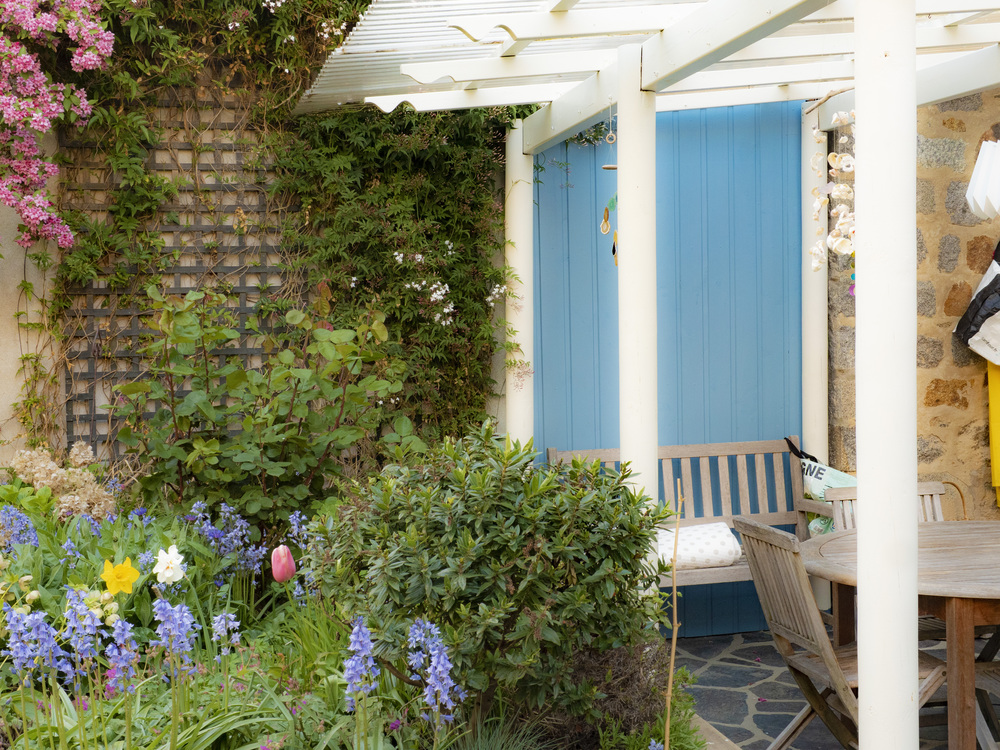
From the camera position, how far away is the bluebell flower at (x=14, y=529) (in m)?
3.06

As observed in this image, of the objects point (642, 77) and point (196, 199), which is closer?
point (642, 77)

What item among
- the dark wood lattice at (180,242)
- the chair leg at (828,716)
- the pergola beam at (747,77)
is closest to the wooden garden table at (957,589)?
the chair leg at (828,716)

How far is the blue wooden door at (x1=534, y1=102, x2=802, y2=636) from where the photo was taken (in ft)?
15.5

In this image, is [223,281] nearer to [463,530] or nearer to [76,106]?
[76,106]

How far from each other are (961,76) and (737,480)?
7.50 ft

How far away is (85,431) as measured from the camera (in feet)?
14.4

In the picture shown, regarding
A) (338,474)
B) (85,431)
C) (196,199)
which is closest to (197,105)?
(196,199)

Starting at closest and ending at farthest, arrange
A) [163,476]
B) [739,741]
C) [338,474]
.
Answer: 1. [739,741]
2. [163,476]
3. [338,474]

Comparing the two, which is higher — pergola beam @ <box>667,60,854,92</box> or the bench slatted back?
pergola beam @ <box>667,60,854,92</box>

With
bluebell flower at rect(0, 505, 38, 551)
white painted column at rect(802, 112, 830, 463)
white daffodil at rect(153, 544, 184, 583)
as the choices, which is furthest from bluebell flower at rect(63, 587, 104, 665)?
white painted column at rect(802, 112, 830, 463)

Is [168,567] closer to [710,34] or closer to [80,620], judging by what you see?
[80,620]

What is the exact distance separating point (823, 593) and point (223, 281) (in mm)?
3626

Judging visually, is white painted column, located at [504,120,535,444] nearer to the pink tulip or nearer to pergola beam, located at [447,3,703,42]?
pergola beam, located at [447,3,703,42]

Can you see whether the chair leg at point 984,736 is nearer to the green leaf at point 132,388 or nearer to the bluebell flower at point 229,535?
the bluebell flower at point 229,535
